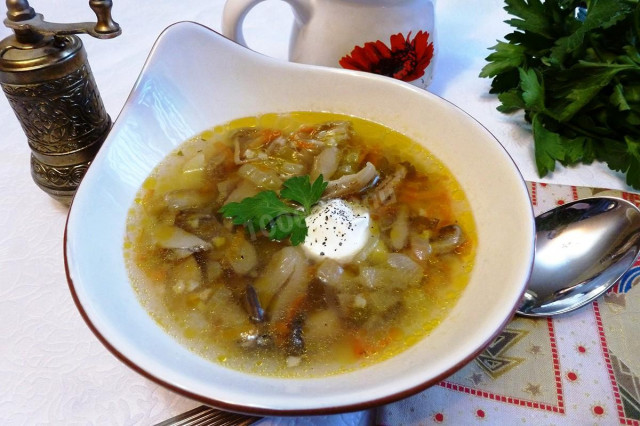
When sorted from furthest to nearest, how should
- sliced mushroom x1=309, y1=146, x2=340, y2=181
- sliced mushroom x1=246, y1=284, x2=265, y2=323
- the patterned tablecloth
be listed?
sliced mushroom x1=309, y1=146, x2=340, y2=181
sliced mushroom x1=246, y1=284, x2=265, y2=323
the patterned tablecloth

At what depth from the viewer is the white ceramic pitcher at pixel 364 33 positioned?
1.71 meters

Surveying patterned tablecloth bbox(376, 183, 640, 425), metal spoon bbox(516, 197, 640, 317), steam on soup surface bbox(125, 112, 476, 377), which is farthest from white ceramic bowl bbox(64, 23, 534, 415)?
metal spoon bbox(516, 197, 640, 317)

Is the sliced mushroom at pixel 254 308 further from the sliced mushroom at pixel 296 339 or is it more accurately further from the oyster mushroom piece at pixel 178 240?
the oyster mushroom piece at pixel 178 240

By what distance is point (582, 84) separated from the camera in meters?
1.72

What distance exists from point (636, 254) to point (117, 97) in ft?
6.78

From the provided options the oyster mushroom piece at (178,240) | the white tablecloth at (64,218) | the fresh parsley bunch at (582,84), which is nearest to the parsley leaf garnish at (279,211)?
the oyster mushroom piece at (178,240)

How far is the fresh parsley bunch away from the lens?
1.67 metres

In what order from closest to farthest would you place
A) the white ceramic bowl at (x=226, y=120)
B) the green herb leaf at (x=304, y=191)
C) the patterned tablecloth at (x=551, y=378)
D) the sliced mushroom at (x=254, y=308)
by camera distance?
1. the white ceramic bowl at (x=226, y=120)
2. the patterned tablecloth at (x=551, y=378)
3. the sliced mushroom at (x=254, y=308)
4. the green herb leaf at (x=304, y=191)

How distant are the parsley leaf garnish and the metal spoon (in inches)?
26.1

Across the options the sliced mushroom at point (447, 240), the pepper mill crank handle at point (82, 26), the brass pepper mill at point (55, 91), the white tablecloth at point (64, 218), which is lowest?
the white tablecloth at point (64, 218)

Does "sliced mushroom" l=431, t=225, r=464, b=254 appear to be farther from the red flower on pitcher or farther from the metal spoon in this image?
the red flower on pitcher

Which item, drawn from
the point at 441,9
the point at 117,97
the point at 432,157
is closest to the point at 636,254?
the point at 432,157

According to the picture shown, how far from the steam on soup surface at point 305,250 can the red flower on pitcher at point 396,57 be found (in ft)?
0.76

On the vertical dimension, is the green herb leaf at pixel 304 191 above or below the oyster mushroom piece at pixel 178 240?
above
